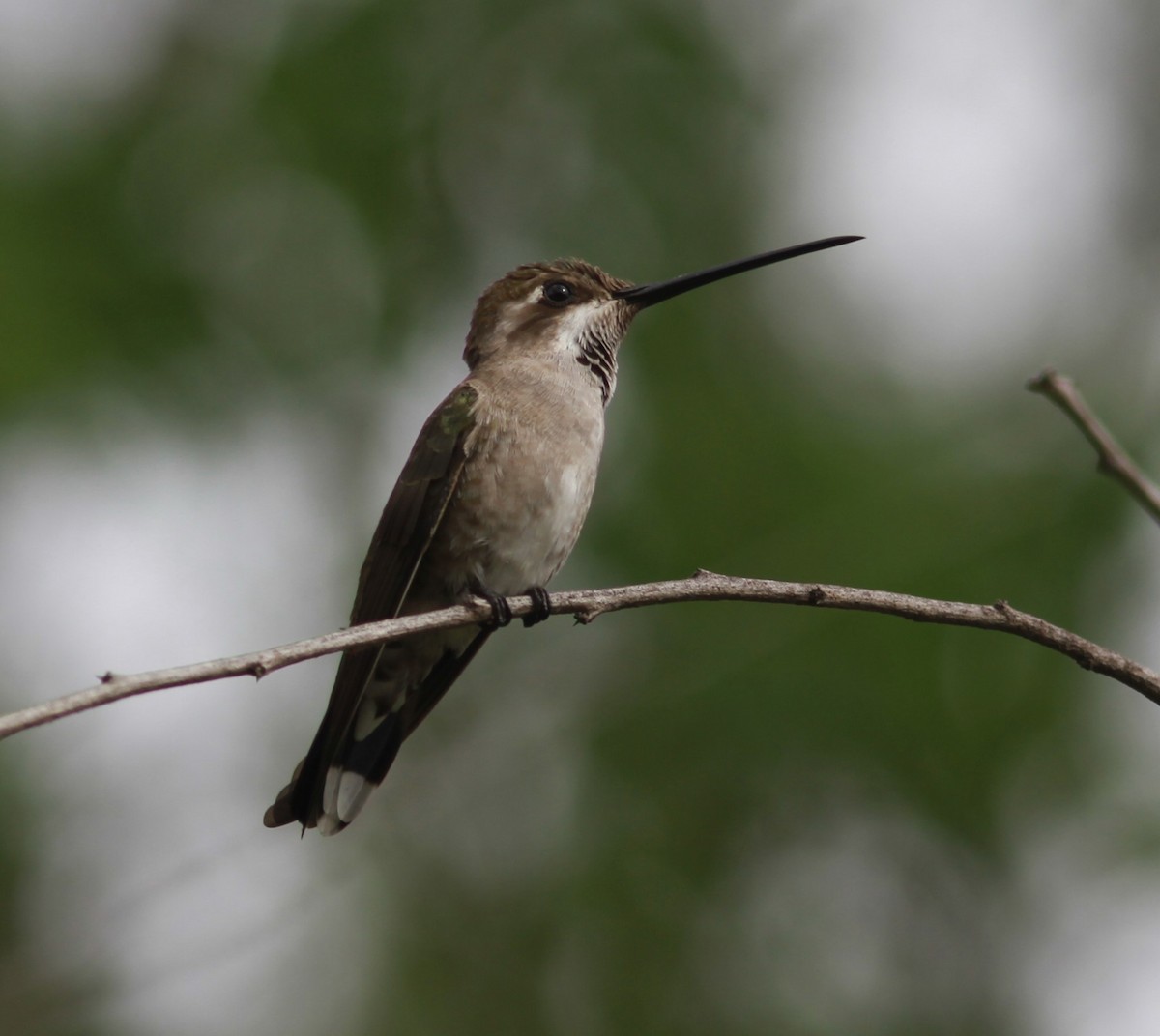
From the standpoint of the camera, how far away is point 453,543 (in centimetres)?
500

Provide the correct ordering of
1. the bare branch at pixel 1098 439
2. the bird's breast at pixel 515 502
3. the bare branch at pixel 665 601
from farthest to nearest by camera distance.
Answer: the bird's breast at pixel 515 502
the bare branch at pixel 1098 439
the bare branch at pixel 665 601

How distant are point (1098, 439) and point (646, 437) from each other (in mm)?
6007

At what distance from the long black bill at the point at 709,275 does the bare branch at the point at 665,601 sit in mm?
2215

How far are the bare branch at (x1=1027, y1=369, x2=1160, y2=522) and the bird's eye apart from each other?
3225mm

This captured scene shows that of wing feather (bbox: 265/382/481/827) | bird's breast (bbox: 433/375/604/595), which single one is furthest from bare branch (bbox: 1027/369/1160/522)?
wing feather (bbox: 265/382/481/827)

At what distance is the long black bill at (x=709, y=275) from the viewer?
5277 mm

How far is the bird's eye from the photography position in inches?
235

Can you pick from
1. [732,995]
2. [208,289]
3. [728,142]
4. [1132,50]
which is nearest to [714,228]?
[728,142]

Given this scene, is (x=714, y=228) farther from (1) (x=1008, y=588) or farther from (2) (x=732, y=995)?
(2) (x=732, y=995)

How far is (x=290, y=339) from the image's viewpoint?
992 centimetres

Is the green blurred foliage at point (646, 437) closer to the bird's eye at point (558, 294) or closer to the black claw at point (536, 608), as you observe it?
the bird's eye at point (558, 294)

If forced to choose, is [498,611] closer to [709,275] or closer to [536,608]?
[536,608]

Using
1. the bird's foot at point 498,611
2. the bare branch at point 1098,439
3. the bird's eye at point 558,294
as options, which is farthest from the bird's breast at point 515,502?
the bare branch at point 1098,439

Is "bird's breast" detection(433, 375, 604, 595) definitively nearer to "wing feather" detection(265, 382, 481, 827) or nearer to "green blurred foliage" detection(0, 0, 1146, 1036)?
Answer: "wing feather" detection(265, 382, 481, 827)
